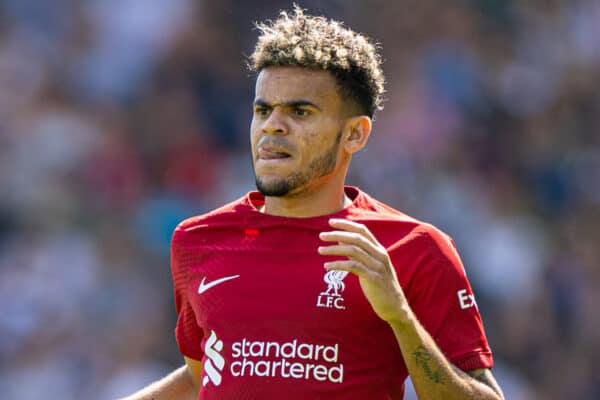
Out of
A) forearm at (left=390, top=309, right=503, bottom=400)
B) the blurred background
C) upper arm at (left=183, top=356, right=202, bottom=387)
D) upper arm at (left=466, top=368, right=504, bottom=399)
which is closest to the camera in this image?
forearm at (left=390, top=309, right=503, bottom=400)

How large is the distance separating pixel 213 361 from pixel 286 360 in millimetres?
324

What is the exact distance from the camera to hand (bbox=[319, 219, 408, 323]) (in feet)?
12.2

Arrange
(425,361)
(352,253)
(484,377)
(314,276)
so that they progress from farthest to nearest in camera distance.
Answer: (314,276) → (484,377) → (425,361) → (352,253)

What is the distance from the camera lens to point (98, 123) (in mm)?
10438

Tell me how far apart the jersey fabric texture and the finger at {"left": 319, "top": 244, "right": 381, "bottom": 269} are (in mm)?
474

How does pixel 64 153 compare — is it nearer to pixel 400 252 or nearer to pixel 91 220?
pixel 91 220

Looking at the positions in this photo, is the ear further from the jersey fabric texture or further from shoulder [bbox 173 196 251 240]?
shoulder [bbox 173 196 251 240]

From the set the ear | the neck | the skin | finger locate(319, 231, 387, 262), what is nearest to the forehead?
the skin

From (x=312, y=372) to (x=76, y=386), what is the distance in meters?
5.30

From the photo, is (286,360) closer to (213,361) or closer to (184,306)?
(213,361)

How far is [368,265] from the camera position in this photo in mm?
3766

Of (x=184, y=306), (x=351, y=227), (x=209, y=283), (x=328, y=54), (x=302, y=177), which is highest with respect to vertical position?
(x=328, y=54)

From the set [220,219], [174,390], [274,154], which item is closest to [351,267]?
[274,154]

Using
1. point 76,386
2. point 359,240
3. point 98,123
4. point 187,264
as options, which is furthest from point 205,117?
point 359,240
